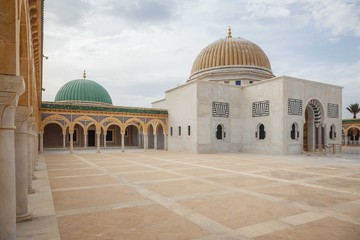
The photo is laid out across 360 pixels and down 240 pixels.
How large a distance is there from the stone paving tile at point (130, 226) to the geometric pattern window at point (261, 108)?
1671cm

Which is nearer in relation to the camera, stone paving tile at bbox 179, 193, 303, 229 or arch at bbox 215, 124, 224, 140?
stone paving tile at bbox 179, 193, 303, 229

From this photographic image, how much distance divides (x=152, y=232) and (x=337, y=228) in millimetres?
3018

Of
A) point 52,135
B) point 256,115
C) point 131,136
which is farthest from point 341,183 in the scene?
point 52,135

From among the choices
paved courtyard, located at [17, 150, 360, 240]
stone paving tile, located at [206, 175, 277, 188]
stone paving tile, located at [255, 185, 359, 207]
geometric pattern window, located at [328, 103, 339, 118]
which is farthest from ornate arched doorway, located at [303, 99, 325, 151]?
stone paving tile, located at [255, 185, 359, 207]

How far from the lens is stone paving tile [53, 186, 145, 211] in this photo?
17.9 ft

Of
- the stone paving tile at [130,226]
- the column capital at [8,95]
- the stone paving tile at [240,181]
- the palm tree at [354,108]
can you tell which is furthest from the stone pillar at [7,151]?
the palm tree at [354,108]

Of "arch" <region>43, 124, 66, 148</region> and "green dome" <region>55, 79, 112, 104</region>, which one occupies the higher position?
"green dome" <region>55, 79, 112, 104</region>

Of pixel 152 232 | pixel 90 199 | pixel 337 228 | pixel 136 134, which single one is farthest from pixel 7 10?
pixel 136 134

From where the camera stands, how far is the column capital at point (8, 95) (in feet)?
9.74

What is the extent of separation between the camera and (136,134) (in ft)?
107

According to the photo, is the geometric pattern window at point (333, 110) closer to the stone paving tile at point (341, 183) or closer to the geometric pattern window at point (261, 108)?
the geometric pattern window at point (261, 108)

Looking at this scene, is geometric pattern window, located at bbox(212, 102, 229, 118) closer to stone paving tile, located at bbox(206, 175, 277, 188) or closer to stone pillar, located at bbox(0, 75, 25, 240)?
stone paving tile, located at bbox(206, 175, 277, 188)

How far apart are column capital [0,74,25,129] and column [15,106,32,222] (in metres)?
1.83

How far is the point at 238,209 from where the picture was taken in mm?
5051
